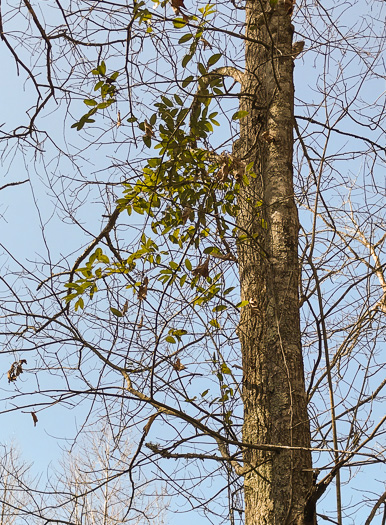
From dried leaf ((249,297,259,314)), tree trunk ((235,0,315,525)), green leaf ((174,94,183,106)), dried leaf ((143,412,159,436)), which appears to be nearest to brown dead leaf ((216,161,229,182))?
tree trunk ((235,0,315,525))

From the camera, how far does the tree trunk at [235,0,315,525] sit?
2047 mm

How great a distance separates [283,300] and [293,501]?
750 millimetres

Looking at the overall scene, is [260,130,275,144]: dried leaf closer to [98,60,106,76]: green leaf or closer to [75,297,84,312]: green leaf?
[98,60,106,76]: green leaf

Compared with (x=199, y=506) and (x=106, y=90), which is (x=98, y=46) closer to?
(x=106, y=90)

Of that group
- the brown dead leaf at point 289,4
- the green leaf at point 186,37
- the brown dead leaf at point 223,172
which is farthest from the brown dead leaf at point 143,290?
the brown dead leaf at point 289,4

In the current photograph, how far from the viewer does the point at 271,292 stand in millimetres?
2395

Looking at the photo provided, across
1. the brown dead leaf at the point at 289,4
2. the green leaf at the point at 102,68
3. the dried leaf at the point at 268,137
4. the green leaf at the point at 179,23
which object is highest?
the brown dead leaf at the point at 289,4

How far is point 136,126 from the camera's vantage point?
2.69 m

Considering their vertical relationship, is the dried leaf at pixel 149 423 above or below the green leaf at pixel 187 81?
below

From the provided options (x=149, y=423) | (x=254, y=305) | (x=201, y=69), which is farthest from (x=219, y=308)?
(x=201, y=69)

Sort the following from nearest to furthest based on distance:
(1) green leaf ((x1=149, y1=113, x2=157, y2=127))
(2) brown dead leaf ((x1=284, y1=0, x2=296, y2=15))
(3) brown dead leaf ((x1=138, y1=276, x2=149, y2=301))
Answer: (1) green leaf ((x1=149, y1=113, x2=157, y2=127))
(3) brown dead leaf ((x1=138, y1=276, x2=149, y2=301))
(2) brown dead leaf ((x1=284, y1=0, x2=296, y2=15))

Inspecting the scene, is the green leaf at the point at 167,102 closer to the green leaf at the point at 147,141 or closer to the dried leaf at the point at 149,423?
the green leaf at the point at 147,141

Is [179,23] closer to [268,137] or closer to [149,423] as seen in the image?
[268,137]

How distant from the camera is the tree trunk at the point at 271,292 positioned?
2.05m
